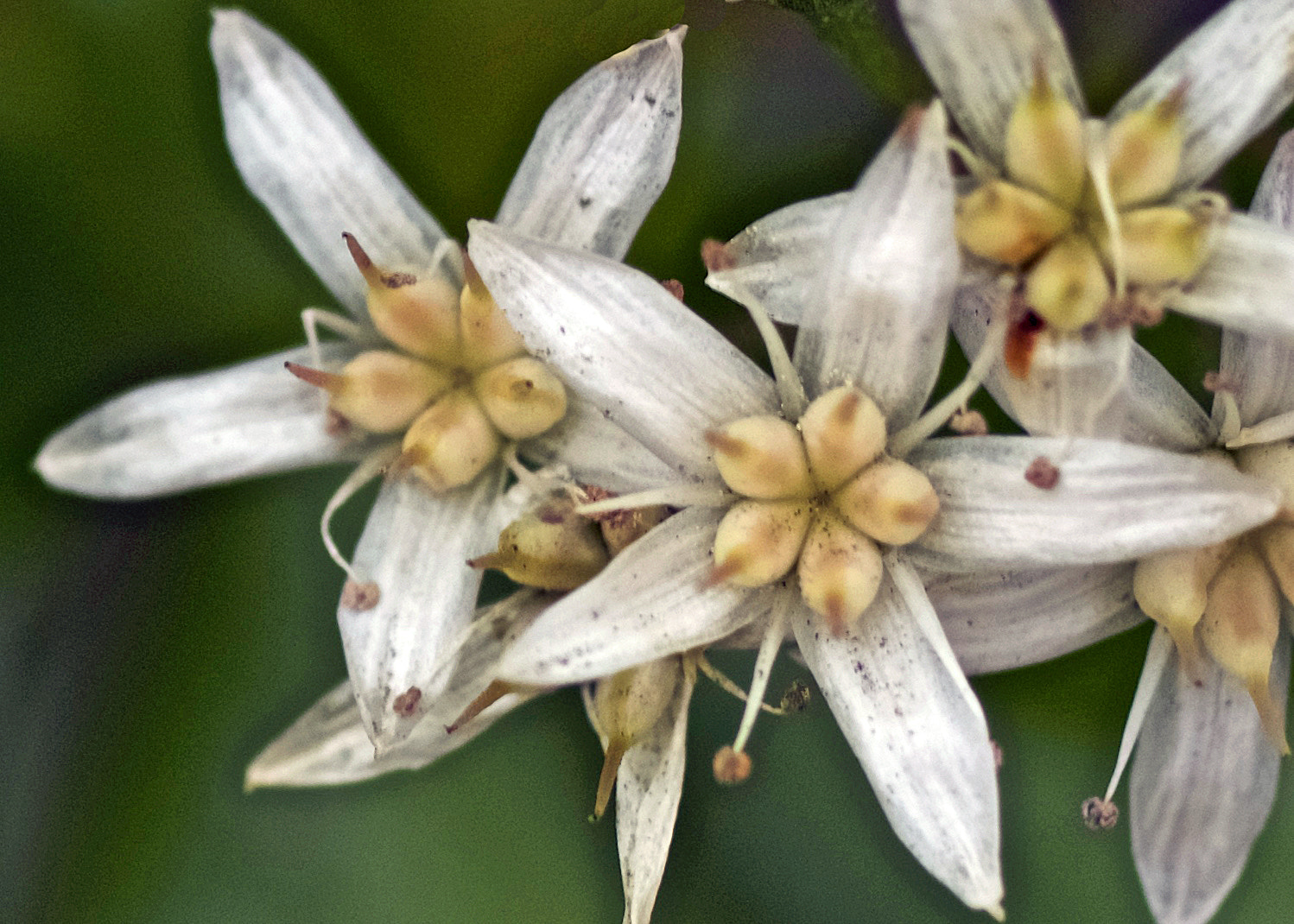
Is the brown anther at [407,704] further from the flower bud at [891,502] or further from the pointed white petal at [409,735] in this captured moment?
the flower bud at [891,502]

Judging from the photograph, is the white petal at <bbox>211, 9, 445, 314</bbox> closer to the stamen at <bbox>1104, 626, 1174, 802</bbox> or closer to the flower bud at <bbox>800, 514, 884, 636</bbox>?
the flower bud at <bbox>800, 514, 884, 636</bbox>

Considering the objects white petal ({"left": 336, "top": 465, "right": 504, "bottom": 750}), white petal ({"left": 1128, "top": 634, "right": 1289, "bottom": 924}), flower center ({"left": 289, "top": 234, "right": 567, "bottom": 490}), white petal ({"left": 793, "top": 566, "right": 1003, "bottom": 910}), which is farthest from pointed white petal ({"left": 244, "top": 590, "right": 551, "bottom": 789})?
white petal ({"left": 1128, "top": 634, "right": 1289, "bottom": 924})

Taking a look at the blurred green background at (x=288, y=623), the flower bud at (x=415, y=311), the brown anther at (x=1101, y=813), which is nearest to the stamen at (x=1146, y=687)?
the brown anther at (x=1101, y=813)

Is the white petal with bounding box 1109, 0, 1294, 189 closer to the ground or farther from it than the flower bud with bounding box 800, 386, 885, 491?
farther from it

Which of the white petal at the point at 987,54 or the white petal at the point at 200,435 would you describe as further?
the white petal at the point at 200,435

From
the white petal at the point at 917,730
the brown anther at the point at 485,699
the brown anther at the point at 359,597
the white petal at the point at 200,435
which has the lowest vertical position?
the white petal at the point at 917,730

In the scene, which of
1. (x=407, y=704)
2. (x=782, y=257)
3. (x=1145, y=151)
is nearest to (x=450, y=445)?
(x=407, y=704)

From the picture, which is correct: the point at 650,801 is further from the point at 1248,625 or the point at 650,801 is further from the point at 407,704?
the point at 1248,625
